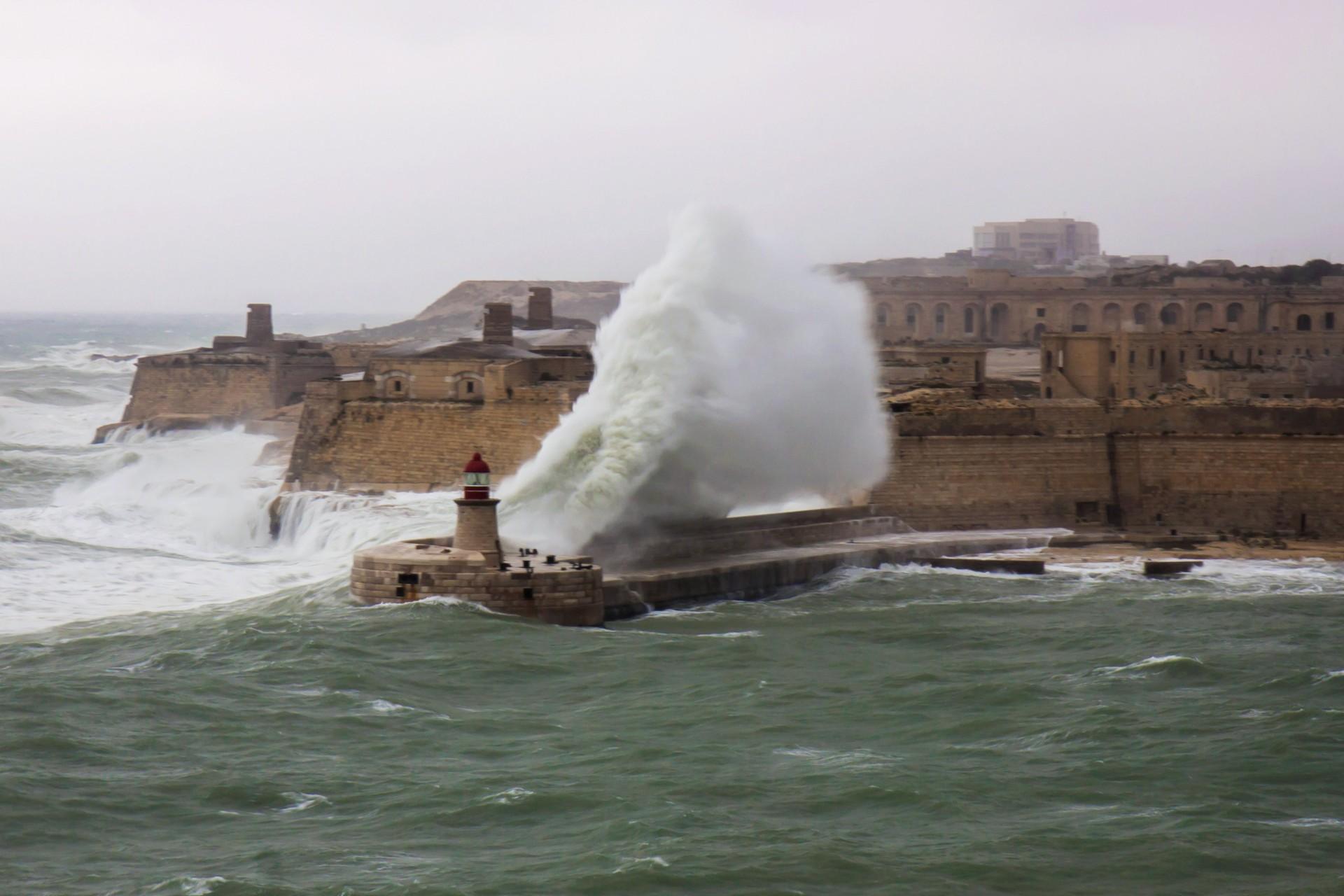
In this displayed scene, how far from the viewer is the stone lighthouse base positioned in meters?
18.9

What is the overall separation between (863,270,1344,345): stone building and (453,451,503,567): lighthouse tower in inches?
1073

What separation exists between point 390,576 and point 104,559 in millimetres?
7035

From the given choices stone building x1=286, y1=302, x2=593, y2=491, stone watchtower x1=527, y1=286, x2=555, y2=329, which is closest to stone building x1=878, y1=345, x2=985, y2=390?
stone building x1=286, y1=302, x2=593, y2=491

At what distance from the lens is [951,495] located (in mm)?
25328

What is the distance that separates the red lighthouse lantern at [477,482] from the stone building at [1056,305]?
27.1 metres

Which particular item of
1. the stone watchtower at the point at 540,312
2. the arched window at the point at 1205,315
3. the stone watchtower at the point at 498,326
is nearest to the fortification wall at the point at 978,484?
the stone watchtower at the point at 498,326

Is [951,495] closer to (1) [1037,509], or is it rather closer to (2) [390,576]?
(1) [1037,509]

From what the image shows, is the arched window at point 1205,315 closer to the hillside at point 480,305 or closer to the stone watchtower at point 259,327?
the stone watchtower at point 259,327

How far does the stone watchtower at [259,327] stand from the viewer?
47.4 metres

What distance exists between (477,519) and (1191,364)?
19361 mm

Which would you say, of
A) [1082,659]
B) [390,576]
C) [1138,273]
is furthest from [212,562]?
[1138,273]

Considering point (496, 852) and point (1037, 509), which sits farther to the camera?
point (1037, 509)

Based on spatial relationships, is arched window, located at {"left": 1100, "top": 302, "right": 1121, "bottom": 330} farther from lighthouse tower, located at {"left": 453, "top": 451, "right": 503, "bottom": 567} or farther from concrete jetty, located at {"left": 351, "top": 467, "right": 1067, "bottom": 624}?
lighthouse tower, located at {"left": 453, "top": 451, "right": 503, "bottom": 567}

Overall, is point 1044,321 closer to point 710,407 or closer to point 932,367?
point 932,367
